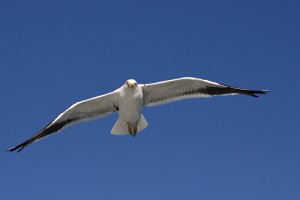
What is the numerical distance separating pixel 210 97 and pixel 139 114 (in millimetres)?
2616

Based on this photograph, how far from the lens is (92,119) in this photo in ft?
60.8

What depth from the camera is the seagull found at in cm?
1711

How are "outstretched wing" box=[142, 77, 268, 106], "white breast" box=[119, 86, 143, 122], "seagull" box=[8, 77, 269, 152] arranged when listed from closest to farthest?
"white breast" box=[119, 86, 143, 122], "seagull" box=[8, 77, 269, 152], "outstretched wing" box=[142, 77, 268, 106]

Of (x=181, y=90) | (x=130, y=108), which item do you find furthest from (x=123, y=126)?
(x=181, y=90)

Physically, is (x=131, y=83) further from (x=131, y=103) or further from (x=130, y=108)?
(x=130, y=108)

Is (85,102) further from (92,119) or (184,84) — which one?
(184,84)

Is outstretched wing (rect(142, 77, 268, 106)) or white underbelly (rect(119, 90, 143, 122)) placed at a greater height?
outstretched wing (rect(142, 77, 268, 106))

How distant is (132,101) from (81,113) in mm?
2499

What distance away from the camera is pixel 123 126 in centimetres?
1784

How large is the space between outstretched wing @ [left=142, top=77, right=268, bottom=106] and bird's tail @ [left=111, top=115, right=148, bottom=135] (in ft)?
2.71

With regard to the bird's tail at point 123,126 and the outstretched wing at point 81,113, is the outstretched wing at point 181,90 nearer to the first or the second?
the bird's tail at point 123,126

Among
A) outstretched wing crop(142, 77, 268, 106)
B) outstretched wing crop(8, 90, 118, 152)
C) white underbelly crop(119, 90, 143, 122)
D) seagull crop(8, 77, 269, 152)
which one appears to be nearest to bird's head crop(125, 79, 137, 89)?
seagull crop(8, 77, 269, 152)

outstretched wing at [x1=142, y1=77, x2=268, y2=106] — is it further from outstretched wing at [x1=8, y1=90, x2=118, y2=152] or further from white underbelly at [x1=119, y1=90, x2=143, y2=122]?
outstretched wing at [x1=8, y1=90, x2=118, y2=152]

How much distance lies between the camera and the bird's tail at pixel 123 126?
1772 centimetres
